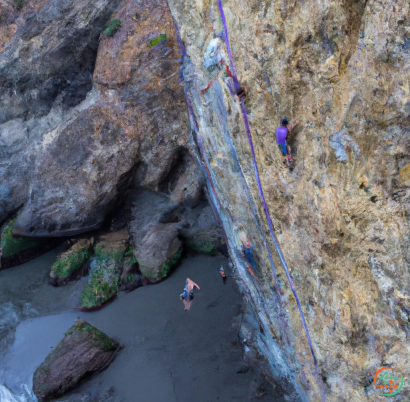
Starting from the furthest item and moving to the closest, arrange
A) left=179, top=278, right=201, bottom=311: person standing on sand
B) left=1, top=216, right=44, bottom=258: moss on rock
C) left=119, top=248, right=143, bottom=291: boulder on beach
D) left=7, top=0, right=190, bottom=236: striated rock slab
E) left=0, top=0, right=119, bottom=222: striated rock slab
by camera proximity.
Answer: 1. left=1, top=216, right=44, bottom=258: moss on rock
2. left=0, top=0, right=119, bottom=222: striated rock slab
3. left=119, top=248, right=143, bottom=291: boulder on beach
4. left=7, top=0, right=190, bottom=236: striated rock slab
5. left=179, top=278, right=201, bottom=311: person standing on sand

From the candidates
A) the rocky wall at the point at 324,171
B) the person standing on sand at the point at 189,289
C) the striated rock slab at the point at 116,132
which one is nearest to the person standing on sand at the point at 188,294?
the person standing on sand at the point at 189,289

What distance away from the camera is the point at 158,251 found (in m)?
12.1

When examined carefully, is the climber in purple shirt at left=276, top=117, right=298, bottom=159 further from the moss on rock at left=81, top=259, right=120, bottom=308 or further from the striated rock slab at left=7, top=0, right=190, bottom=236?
the moss on rock at left=81, top=259, right=120, bottom=308

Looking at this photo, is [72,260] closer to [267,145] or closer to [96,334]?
[96,334]

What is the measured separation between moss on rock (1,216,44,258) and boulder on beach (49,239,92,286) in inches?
50.9

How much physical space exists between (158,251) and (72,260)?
3079 millimetres

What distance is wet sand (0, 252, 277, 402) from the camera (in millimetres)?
9242

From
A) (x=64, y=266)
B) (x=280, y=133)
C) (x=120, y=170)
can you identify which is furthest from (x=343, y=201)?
(x=64, y=266)

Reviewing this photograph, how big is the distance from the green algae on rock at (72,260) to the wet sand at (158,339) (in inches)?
19.8

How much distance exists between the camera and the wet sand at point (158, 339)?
924 cm

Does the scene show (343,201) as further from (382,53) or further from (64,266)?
(64,266)

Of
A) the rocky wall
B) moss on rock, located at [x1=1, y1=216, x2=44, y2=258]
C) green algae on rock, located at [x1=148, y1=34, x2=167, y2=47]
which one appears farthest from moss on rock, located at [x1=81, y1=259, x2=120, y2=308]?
green algae on rock, located at [x1=148, y1=34, x2=167, y2=47]

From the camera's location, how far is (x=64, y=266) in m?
12.6

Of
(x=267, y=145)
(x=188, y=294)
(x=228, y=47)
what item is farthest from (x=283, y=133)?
(x=188, y=294)
